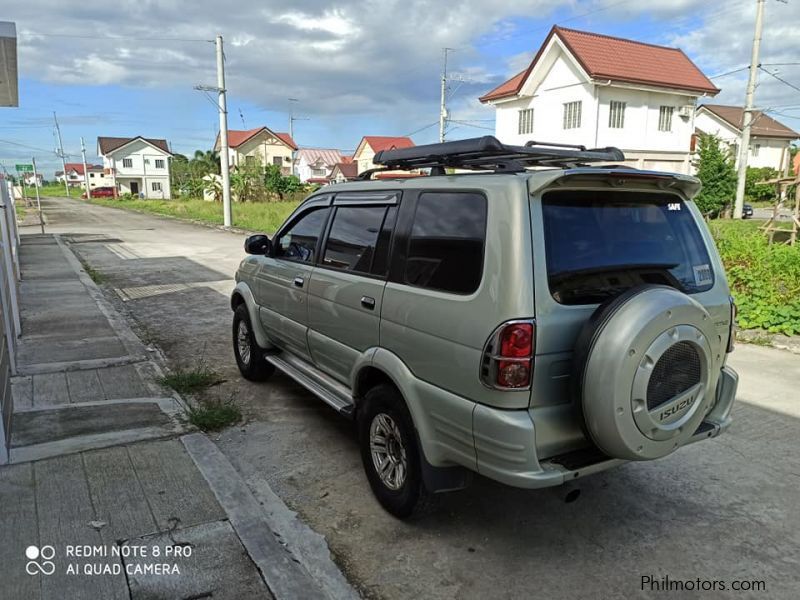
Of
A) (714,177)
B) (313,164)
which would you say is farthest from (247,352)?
(313,164)

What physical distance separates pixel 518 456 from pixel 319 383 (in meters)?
1.98

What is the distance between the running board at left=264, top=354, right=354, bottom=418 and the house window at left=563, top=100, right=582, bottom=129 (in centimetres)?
2825

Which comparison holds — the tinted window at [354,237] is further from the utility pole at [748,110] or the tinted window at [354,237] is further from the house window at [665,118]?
the house window at [665,118]

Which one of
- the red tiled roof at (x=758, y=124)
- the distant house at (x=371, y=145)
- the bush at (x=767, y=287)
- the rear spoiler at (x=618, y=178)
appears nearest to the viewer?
the rear spoiler at (x=618, y=178)

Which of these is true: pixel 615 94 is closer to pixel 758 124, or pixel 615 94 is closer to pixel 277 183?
pixel 277 183

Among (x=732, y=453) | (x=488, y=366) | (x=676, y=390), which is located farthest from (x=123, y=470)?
(x=732, y=453)

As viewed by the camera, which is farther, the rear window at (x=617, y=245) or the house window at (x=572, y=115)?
the house window at (x=572, y=115)

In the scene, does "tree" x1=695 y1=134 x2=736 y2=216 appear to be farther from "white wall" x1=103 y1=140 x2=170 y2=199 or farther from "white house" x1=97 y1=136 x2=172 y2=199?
"white wall" x1=103 y1=140 x2=170 y2=199

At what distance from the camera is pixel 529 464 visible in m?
2.51

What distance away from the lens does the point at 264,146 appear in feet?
239

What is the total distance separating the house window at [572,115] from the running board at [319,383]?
28246mm

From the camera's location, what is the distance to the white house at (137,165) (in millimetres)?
84625

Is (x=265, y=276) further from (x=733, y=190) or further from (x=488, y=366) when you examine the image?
(x=733, y=190)

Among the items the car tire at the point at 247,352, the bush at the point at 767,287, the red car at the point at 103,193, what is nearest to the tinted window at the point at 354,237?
the car tire at the point at 247,352
